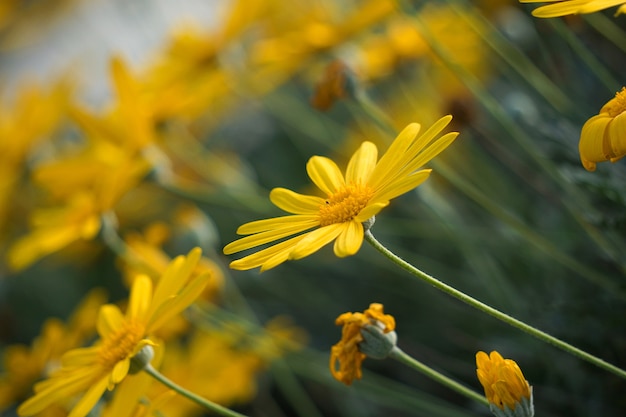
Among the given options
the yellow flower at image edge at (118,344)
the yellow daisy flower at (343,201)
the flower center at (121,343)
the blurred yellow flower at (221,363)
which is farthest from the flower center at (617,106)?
the blurred yellow flower at (221,363)

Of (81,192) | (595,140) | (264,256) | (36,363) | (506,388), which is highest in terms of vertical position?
(81,192)

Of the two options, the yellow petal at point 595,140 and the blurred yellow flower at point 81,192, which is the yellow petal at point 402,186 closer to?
the yellow petal at point 595,140

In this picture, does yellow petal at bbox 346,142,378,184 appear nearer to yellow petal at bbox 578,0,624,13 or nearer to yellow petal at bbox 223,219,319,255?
yellow petal at bbox 223,219,319,255

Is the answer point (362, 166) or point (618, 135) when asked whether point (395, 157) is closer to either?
point (362, 166)

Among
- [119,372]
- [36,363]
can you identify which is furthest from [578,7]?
[36,363]

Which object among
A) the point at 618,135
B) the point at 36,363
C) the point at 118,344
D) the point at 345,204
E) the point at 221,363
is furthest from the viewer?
the point at 221,363

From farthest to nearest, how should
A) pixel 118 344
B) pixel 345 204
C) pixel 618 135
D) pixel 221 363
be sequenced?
pixel 221 363 < pixel 118 344 < pixel 345 204 < pixel 618 135

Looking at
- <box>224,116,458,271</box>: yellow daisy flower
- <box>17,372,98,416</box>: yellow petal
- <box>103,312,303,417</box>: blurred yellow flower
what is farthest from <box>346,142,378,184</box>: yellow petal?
<box>103,312,303,417</box>: blurred yellow flower
